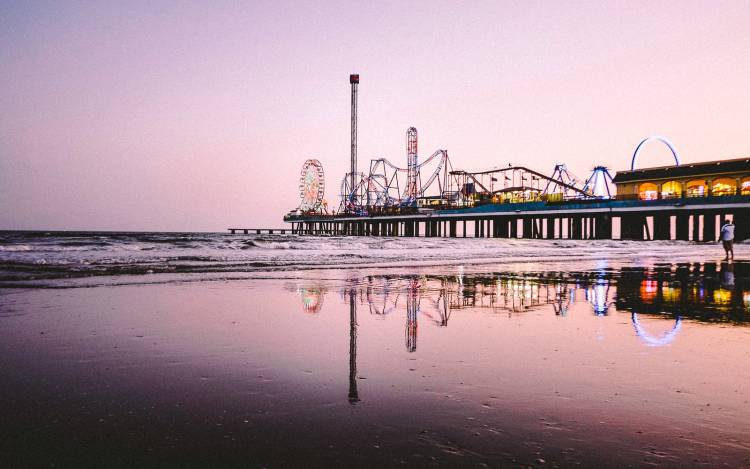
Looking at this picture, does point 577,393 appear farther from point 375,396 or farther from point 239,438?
point 239,438

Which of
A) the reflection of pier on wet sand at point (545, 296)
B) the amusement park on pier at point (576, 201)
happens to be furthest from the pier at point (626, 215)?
the reflection of pier on wet sand at point (545, 296)

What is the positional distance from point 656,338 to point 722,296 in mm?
5450

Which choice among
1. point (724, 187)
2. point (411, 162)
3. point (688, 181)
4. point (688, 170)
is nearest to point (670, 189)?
point (688, 181)

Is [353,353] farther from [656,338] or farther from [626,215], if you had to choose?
[626,215]

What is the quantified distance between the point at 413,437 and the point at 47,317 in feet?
20.7

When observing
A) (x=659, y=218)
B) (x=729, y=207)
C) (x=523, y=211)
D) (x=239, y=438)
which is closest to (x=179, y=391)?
(x=239, y=438)

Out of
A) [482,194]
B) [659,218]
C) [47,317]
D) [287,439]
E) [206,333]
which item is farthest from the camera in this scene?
[482,194]

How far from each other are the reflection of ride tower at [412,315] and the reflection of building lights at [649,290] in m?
3.93

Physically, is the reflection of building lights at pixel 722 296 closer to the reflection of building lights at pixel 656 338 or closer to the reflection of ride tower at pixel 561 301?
the reflection of ride tower at pixel 561 301

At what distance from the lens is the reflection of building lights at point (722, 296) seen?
9273mm

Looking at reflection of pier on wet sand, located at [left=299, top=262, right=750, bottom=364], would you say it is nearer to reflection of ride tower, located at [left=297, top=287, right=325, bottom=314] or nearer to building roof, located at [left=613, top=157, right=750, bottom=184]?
reflection of ride tower, located at [left=297, top=287, right=325, bottom=314]

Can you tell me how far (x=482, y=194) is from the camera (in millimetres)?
128750

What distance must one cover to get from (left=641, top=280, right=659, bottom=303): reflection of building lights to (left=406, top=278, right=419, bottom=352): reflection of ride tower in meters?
3.93

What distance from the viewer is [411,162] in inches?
5758
